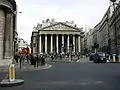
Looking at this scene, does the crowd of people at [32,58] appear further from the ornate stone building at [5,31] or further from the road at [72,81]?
the road at [72,81]

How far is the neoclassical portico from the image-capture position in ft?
438

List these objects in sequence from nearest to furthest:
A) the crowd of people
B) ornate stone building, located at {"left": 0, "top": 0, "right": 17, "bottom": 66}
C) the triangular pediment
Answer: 1. ornate stone building, located at {"left": 0, "top": 0, "right": 17, "bottom": 66}
2. the crowd of people
3. the triangular pediment

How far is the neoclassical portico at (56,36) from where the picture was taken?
438ft

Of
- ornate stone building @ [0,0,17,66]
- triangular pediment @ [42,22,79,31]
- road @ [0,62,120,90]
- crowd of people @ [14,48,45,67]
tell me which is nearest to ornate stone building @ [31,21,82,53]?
triangular pediment @ [42,22,79,31]

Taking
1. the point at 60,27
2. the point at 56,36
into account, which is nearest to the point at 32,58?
the point at 60,27

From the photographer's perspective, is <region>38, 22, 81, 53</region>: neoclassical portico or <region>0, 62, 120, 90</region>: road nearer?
<region>0, 62, 120, 90</region>: road

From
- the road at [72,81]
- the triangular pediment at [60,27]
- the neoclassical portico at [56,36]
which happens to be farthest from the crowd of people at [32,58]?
the triangular pediment at [60,27]

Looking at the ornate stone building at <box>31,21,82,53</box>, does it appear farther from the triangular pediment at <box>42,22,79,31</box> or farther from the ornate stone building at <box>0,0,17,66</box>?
the ornate stone building at <box>0,0,17,66</box>

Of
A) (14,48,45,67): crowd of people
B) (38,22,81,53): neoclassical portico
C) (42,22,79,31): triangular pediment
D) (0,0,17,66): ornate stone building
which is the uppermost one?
(42,22,79,31): triangular pediment

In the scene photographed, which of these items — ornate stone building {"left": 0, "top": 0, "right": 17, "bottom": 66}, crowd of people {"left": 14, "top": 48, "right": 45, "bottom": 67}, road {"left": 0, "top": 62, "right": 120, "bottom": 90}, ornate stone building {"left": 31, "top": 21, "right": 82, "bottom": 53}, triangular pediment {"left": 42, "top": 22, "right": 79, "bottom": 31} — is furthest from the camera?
triangular pediment {"left": 42, "top": 22, "right": 79, "bottom": 31}

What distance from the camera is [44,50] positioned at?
14050 cm

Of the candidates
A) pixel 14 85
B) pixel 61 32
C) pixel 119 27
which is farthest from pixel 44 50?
pixel 14 85

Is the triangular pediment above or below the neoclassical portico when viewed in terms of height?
above

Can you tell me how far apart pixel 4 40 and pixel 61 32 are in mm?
102001
